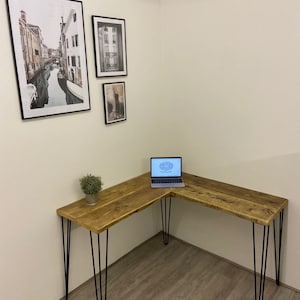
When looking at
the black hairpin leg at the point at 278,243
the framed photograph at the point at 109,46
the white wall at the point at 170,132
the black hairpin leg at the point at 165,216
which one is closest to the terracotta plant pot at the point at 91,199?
the white wall at the point at 170,132

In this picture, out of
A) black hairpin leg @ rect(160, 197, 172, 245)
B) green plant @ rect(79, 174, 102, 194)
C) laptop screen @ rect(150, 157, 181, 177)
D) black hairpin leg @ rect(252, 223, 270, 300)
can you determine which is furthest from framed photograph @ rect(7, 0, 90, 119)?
black hairpin leg @ rect(252, 223, 270, 300)

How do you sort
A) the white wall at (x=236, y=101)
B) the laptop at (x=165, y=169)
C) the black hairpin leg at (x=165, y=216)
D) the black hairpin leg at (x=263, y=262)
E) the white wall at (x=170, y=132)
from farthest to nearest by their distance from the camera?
the black hairpin leg at (x=165, y=216) < the laptop at (x=165, y=169) < the black hairpin leg at (x=263, y=262) < the white wall at (x=236, y=101) < the white wall at (x=170, y=132)

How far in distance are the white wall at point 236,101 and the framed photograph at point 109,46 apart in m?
0.47

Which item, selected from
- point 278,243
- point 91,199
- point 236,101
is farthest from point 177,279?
point 236,101

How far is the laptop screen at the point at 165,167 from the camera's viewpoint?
2473 millimetres

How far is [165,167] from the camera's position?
2.49 metres

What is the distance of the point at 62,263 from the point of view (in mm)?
2131

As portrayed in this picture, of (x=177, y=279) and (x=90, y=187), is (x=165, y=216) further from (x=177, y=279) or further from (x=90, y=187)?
(x=90, y=187)

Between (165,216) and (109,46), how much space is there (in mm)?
1670

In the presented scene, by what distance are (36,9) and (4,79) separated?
45 centimetres

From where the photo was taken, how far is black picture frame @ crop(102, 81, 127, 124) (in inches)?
87.0

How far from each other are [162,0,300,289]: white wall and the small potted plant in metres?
0.92

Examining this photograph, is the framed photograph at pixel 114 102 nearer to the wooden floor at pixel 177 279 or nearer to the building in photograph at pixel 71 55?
the building in photograph at pixel 71 55

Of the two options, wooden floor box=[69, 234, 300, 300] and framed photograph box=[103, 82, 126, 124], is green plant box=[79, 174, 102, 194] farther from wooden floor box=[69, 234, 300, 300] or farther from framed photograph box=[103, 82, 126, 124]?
wooden floor box=[69, 234, 300, 300]
